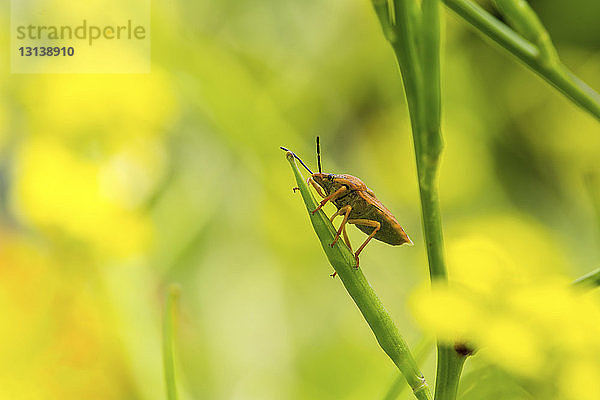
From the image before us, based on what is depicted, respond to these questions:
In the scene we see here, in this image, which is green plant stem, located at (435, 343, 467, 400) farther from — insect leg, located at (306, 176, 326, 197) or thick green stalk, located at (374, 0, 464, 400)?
insect leg, located at (306, 176, 326, 197)

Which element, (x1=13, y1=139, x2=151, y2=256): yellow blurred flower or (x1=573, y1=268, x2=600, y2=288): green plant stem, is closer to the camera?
(x1=573, y1=268, x2=600, y2=288): green plant stem

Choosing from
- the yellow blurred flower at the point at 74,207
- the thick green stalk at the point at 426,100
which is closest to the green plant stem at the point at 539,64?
the thick green stalk at the point at 426,100

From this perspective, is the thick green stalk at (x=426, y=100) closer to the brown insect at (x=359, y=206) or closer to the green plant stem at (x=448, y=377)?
the green plant stem at (x=448, y=377)

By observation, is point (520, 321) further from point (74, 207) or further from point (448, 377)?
point (74, 207)

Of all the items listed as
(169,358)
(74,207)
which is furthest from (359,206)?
(74,207)

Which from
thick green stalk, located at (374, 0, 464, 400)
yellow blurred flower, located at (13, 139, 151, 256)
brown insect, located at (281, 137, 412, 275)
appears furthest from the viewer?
yellow blurred flower, located at (13, 139, 151, 256)

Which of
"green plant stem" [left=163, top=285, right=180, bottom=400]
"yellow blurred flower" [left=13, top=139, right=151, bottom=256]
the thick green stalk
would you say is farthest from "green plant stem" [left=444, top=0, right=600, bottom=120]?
"yellow blurred flower" [left=13, top=139, right=151, bottom=256]

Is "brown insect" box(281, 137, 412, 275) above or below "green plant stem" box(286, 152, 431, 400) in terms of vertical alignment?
above
